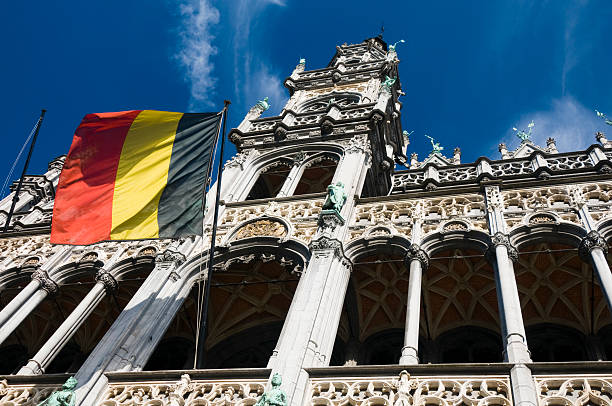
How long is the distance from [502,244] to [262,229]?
5784mm

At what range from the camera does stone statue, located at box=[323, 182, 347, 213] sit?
14211 mm

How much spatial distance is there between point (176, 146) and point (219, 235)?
2.50 m

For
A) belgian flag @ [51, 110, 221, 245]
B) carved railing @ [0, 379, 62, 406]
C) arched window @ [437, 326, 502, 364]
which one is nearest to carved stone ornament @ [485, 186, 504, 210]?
arched window @ [437, 326, 502, 364]

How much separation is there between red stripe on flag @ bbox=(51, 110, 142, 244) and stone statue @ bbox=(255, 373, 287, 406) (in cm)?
555

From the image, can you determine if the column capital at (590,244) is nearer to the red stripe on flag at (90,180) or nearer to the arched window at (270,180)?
the arched window at (270,180)

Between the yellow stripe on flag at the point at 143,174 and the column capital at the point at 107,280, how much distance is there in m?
1.94

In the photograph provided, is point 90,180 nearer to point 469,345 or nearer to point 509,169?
point 469,345

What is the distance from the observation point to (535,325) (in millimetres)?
15266

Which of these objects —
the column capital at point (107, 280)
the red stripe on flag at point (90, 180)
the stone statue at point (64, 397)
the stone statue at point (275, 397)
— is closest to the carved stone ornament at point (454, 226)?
the stone statue at point (275, 397)

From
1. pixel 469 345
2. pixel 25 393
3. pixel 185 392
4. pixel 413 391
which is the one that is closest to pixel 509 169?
pixel 469 345

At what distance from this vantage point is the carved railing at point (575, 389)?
867cm

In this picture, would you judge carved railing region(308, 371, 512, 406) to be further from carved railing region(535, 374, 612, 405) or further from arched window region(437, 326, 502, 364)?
arched window region(437, 326, 502, 364)

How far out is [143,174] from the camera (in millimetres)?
14453

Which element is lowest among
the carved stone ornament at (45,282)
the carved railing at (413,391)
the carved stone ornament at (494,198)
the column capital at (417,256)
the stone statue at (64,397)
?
the stone statue at (64,397)
